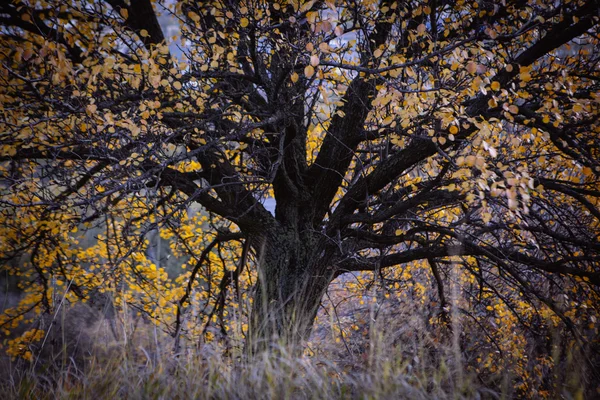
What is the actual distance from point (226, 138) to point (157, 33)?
6.07 feet

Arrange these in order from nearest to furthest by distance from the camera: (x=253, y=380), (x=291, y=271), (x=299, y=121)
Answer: (x=253, y=380) → (x=291, y=271) → (x=299, y=121)

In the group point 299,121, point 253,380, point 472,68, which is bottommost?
point 253,380

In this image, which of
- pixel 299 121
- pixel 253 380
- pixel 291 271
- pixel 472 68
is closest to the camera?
pixel 253 380

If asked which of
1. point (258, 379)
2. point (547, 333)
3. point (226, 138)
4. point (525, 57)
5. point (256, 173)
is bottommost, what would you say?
point (258, 379)

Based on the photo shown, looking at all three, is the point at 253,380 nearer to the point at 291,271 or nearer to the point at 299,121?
the point at 291,271

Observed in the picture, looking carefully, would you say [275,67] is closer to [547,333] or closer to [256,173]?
[256,173]

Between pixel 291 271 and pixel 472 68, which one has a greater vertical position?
pixel 472 68

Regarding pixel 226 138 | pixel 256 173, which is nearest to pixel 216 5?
pixel 226 138

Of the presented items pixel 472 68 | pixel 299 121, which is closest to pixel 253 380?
pixel 472 68

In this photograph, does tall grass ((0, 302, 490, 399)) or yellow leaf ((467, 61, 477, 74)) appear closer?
tall grass ((0, 302, 490, 399))

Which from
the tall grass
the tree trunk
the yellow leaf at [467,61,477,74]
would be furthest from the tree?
the tall grass

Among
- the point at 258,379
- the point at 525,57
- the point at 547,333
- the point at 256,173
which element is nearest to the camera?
the point at 258,379

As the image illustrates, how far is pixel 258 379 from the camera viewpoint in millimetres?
2623

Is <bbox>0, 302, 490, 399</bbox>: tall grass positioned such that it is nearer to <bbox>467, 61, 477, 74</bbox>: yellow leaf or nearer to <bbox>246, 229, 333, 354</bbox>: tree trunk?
<bbox>246, 229, 333, 354</bbox>: tree trunk
